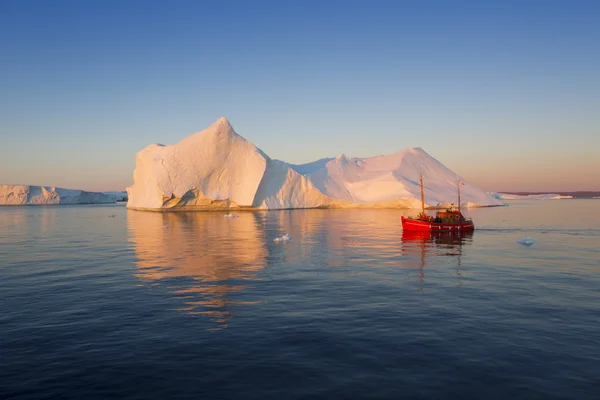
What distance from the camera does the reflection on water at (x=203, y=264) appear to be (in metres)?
11.8

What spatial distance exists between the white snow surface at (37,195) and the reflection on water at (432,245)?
118 m

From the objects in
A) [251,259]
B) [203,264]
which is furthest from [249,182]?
[203,264]

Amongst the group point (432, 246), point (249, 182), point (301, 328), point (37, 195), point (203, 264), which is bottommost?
point (301, 328)

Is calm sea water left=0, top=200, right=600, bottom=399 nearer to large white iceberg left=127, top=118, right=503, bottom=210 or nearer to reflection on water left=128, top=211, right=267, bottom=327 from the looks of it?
reflection on water left=128, top=211, right=267, bottom=327

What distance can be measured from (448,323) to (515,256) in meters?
12.3

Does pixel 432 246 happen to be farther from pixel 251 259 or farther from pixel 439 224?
pixel 251 259

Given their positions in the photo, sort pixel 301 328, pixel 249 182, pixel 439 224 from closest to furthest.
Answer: pixel 301 328
pixel 439 224
pixel 249 182

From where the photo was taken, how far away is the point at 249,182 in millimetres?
64312

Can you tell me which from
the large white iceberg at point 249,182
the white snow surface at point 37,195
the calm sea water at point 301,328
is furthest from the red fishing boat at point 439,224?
the white snow surface at point 37,195

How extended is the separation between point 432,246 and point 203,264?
13112mm

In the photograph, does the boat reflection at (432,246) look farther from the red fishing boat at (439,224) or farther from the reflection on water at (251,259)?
the red fishing boat at (439,224)

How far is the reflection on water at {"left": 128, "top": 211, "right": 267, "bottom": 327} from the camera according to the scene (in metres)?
11.8

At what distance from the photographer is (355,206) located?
77500 mm

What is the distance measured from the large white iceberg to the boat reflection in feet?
119
